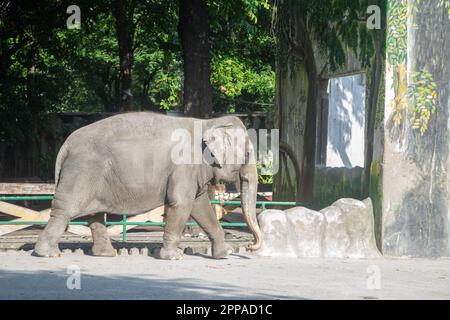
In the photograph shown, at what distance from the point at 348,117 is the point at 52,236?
10224mm

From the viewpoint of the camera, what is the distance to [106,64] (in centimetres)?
4350

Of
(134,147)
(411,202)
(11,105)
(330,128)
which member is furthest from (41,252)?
(11,105)

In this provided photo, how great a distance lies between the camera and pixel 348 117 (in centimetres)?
2403

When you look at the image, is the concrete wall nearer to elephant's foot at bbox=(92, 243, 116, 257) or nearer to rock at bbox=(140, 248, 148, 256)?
rock at bbox=(140, 248, 148, 256)

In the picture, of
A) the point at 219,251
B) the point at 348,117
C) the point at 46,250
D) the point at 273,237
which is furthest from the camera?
the point at 348,117

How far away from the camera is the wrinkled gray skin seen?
15562 mm

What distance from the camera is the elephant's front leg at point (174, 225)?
15.6 m

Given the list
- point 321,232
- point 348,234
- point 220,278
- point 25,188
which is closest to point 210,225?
point 321,232

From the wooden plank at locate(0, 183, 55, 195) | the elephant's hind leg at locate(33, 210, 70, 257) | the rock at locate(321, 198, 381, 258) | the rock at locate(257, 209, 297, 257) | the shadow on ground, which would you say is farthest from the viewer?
the wooden plank at locate(0, 183, 55, 195)

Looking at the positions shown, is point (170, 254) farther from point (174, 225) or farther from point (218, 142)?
point (218, 142)

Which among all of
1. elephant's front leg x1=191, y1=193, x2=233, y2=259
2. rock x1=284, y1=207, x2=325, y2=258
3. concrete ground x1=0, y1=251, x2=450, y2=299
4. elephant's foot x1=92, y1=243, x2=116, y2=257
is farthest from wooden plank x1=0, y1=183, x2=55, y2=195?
rock x1=284, y1=207, x2=325, y2=258

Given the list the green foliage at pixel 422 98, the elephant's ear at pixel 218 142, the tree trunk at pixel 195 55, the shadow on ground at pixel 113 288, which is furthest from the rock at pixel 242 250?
the shadow on ground at pixel 113 288

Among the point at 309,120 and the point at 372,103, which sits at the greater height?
the point at 372,103

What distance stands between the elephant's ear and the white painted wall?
26.8 feet
